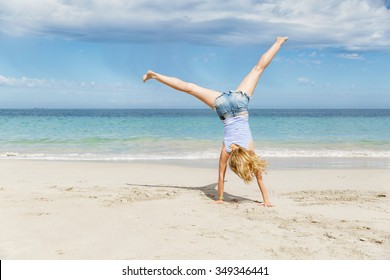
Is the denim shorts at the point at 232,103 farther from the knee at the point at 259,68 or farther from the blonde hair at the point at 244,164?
the blonde hair at the point at 244,164

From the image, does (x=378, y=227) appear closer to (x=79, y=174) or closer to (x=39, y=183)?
(x=39, y=183)

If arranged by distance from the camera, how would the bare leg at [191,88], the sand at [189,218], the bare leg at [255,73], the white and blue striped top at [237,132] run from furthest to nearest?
the bare leg at [191,88] < the bare leg at [255,73] < the white and blue striped top at [237,132] < the sand at [189,218]

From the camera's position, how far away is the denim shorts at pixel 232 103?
23.6 ft

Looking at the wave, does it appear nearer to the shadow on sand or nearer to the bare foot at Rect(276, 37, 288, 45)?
the shadow on sand

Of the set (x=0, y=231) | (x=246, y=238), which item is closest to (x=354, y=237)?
(x=246, y=238)

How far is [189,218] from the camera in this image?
629 cm

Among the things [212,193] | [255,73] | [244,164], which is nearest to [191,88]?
[255,73]

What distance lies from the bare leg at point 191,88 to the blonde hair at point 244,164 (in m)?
1.28

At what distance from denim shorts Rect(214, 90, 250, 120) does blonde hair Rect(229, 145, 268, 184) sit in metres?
0.90

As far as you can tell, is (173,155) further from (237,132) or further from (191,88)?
(237,132)

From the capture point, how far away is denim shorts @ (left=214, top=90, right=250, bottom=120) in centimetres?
720

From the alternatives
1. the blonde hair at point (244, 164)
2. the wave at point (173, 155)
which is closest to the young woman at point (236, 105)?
the blonde hair at point (244, 164)

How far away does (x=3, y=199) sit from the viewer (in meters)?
7.36
